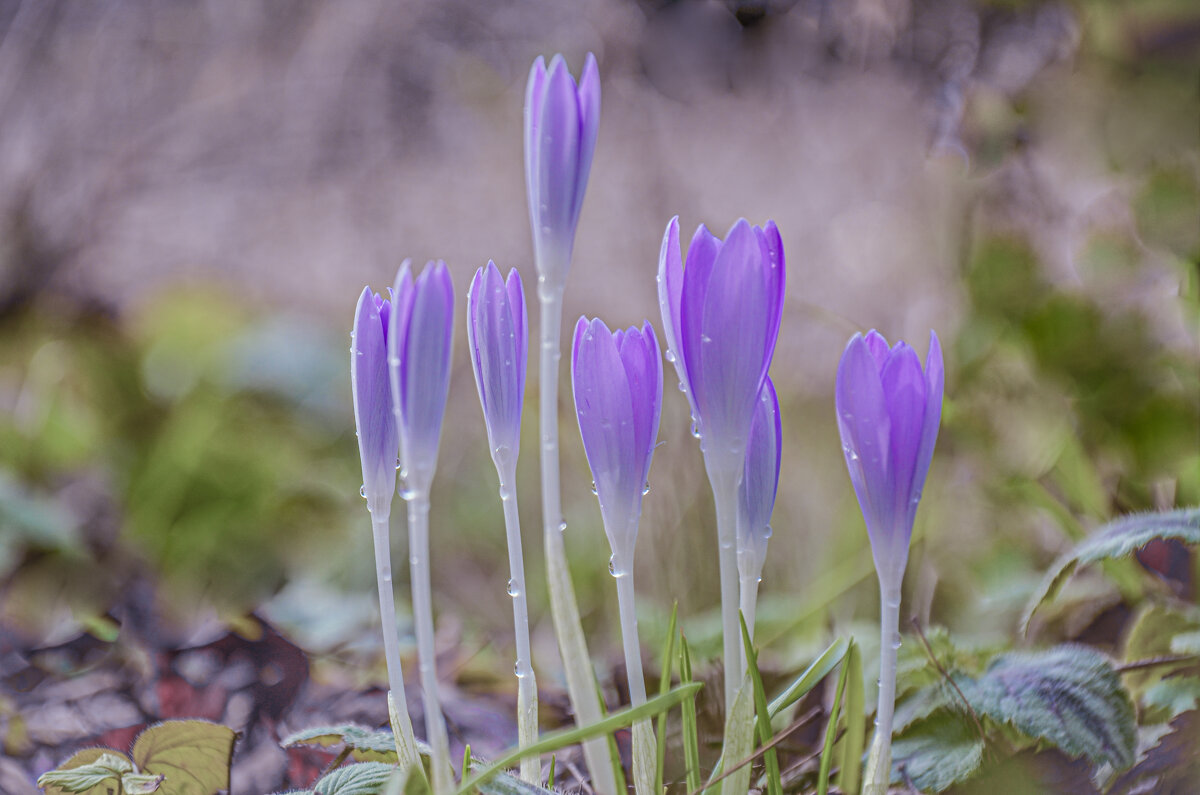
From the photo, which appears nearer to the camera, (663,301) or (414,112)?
(663,301)

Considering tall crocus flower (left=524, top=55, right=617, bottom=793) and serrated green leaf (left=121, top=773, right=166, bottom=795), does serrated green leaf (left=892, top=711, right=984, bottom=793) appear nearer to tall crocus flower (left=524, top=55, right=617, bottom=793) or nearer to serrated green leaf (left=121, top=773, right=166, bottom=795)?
tall crocus flower (left=524, top=55, right=617, bottom=793)

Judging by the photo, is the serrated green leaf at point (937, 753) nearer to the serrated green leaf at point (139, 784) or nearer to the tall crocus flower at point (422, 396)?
the tall crocus flower at point (422, 396)

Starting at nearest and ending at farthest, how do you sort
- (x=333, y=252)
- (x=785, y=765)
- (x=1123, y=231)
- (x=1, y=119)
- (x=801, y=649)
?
(x=785, y=765) → (x=801, y=649) → (x=1123, y=231) → (x=1, y=119) → (x=333, y=252)

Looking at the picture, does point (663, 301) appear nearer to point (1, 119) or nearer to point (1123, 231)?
point (1123, 231)

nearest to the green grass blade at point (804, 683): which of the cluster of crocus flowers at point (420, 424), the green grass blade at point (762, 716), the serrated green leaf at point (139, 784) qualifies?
the green grass blade at point (762, 716)

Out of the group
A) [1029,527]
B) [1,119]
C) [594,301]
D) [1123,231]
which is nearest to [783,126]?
[594,301]

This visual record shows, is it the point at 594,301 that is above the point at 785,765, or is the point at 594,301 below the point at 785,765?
above

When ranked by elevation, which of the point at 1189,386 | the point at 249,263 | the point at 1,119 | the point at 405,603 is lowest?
the point at 405,603

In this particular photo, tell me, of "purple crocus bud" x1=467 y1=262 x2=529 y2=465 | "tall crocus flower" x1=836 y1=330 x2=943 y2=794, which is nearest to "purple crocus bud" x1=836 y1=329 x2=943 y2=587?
"tall crocus flower" x1=836 y1=330 x2=943 y2=794
